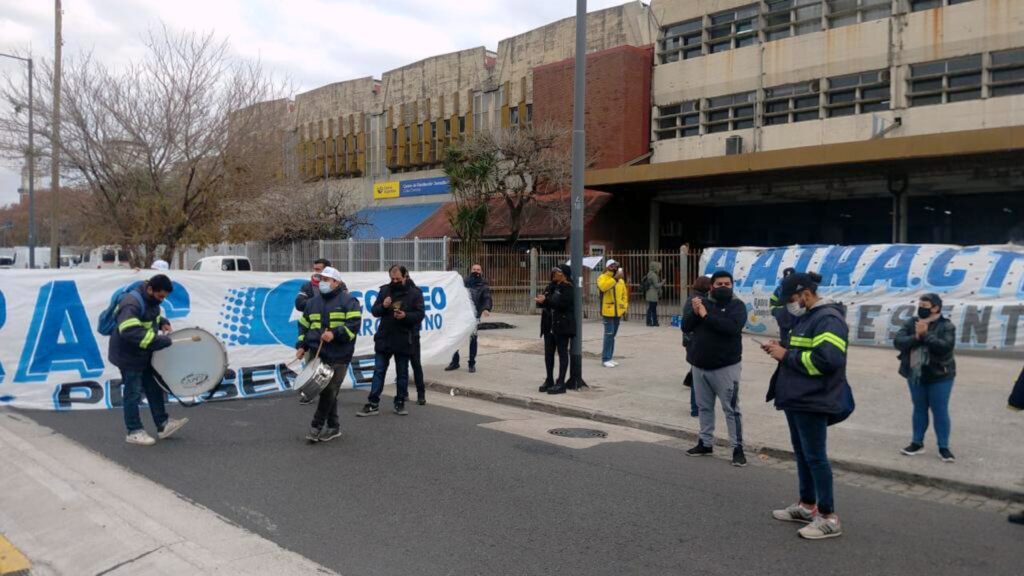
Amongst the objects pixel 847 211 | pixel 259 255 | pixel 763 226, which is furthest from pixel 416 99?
pixel 847 211

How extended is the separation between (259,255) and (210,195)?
11108 millimetres

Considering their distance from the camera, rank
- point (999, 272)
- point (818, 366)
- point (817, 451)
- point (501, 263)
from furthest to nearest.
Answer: point (501, 263) < point (999, 272) < point (817, 451) < point (818, 366)

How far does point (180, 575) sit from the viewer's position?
4.45 m

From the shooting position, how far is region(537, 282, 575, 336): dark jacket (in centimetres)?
1066

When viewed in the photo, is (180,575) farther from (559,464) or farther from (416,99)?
(416,99)

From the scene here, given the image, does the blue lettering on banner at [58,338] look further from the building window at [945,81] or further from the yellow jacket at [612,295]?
the building window at [945,81]

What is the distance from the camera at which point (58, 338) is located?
30.8 feet

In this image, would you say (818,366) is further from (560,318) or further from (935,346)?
(560,318)

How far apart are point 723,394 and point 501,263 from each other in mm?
17514

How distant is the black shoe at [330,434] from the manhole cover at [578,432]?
7.54 feet

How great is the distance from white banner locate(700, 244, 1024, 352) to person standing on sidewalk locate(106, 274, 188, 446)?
41.6ft

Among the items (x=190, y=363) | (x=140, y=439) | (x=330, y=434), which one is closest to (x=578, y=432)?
(x=330, y=434)

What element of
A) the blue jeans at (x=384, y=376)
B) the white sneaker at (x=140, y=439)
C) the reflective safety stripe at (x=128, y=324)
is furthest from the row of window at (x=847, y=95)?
the white sneaker at (x=140, y=439)

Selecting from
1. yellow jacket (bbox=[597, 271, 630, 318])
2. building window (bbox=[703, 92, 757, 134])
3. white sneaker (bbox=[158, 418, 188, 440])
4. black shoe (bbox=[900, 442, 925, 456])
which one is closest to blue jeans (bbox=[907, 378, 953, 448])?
black shoe (bbox=[900, 442, 925, 456])
